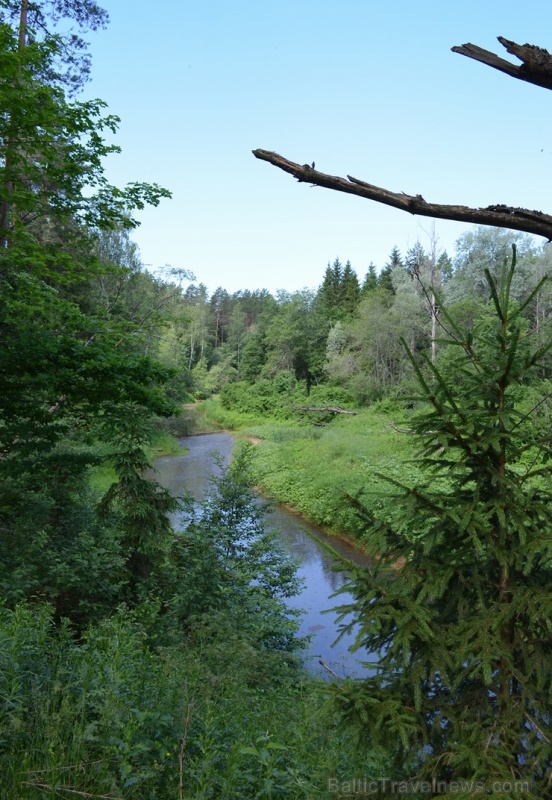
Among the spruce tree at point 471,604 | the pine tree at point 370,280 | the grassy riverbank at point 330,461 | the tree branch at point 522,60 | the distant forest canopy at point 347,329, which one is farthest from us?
the pine tree at point 370,280

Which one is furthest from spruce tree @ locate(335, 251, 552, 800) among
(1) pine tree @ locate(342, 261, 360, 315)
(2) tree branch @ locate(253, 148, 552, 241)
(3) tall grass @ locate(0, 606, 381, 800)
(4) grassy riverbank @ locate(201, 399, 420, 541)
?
(1) pine tree @ locate(342, 261, 360, 315)

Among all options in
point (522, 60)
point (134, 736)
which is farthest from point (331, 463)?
point (522, 60)

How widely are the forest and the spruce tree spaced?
A: 0.03ft

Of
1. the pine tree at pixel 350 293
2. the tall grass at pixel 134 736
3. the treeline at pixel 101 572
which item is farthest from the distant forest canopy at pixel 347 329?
the tall grass at pixel 134 736

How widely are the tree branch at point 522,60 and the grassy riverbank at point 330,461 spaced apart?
10.2m

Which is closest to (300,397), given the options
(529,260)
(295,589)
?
(529,260)

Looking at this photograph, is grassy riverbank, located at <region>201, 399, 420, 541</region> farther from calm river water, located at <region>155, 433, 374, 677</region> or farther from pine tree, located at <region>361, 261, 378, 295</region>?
pine tree, located at <region>361, 261, 378, 295</region>

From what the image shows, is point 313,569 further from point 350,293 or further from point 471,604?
point 350,293

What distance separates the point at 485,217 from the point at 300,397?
3875 cm

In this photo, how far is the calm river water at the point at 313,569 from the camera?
8.22 m

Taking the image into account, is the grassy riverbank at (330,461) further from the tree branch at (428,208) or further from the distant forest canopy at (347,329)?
the tree branch at (428,208)

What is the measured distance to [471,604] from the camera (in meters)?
2.27

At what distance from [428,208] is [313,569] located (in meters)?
11.3

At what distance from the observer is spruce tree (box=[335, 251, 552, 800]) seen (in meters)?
1.98
